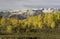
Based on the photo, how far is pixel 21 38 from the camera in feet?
44.1

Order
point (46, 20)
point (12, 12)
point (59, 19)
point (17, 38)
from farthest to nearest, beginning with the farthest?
point (12, 12)
point (46, 20)
point (59, 19)
point (17, 38)

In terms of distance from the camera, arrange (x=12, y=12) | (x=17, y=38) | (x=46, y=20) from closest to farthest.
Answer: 1. (x=17, y=38)
2. (x=46, y=20)
3. (x=12, y=12)

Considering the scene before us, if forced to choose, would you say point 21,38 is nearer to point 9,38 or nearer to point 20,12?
point 9,38

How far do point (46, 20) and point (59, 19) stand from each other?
572cm

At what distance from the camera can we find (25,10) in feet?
265

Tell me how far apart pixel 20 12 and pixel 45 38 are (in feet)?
219

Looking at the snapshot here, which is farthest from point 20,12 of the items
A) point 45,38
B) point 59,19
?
point 45,38

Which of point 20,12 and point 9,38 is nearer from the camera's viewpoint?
point 9,38

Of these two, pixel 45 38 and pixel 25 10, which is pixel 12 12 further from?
pixel 45 38

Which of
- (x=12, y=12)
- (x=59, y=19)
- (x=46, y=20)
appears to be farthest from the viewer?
(x=12, y=12)

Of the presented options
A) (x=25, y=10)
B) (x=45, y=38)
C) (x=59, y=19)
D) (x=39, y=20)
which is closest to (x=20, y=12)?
(x=25, y=10)

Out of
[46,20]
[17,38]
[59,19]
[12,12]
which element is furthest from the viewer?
[12,12]

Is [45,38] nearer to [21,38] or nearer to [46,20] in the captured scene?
[21,38]

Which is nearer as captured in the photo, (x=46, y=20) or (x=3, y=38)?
(x=3, y=38)
